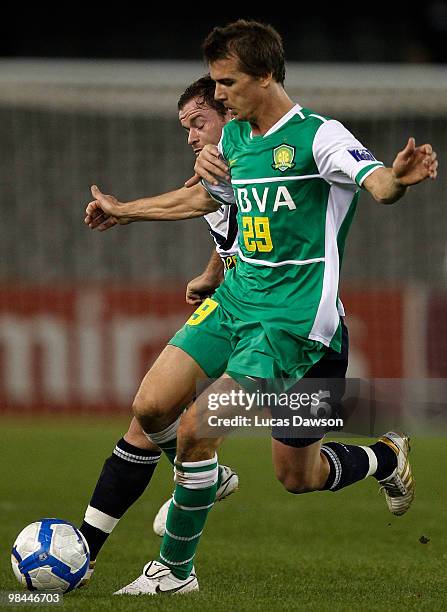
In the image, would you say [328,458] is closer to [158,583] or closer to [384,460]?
[384,460]

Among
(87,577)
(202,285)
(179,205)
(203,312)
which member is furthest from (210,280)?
(87,577)

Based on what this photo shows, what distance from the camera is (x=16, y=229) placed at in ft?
54.1

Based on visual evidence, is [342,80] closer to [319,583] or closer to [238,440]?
[238,440]

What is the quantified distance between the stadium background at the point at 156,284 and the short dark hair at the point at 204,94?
219cm

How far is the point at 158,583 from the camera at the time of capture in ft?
16.9

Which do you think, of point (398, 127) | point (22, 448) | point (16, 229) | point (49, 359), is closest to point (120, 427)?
point (49, 359)

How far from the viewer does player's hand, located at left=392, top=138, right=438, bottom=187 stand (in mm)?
4371

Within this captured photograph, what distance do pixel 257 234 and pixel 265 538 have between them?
2.49 m

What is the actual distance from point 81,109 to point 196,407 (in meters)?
11.8

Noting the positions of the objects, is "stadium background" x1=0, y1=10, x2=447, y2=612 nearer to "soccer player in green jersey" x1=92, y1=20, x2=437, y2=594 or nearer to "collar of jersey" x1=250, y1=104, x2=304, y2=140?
"soccer player in green jersey" x1=92, y1=20, x2=437, y2=594

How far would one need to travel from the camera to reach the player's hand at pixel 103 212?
5648 millimetres

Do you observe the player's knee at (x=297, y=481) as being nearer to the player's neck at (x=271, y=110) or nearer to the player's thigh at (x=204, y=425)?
the player's thigh at (x=204, y=425)

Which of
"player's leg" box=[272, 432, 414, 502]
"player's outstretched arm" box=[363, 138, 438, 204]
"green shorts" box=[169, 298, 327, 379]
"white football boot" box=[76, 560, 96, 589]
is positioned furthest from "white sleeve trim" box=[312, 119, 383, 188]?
"white football boot" box=[76, 560, 96, 589]

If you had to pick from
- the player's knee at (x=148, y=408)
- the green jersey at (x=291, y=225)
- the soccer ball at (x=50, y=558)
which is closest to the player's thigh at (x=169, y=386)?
the player's knee at (x=148, y=408)
